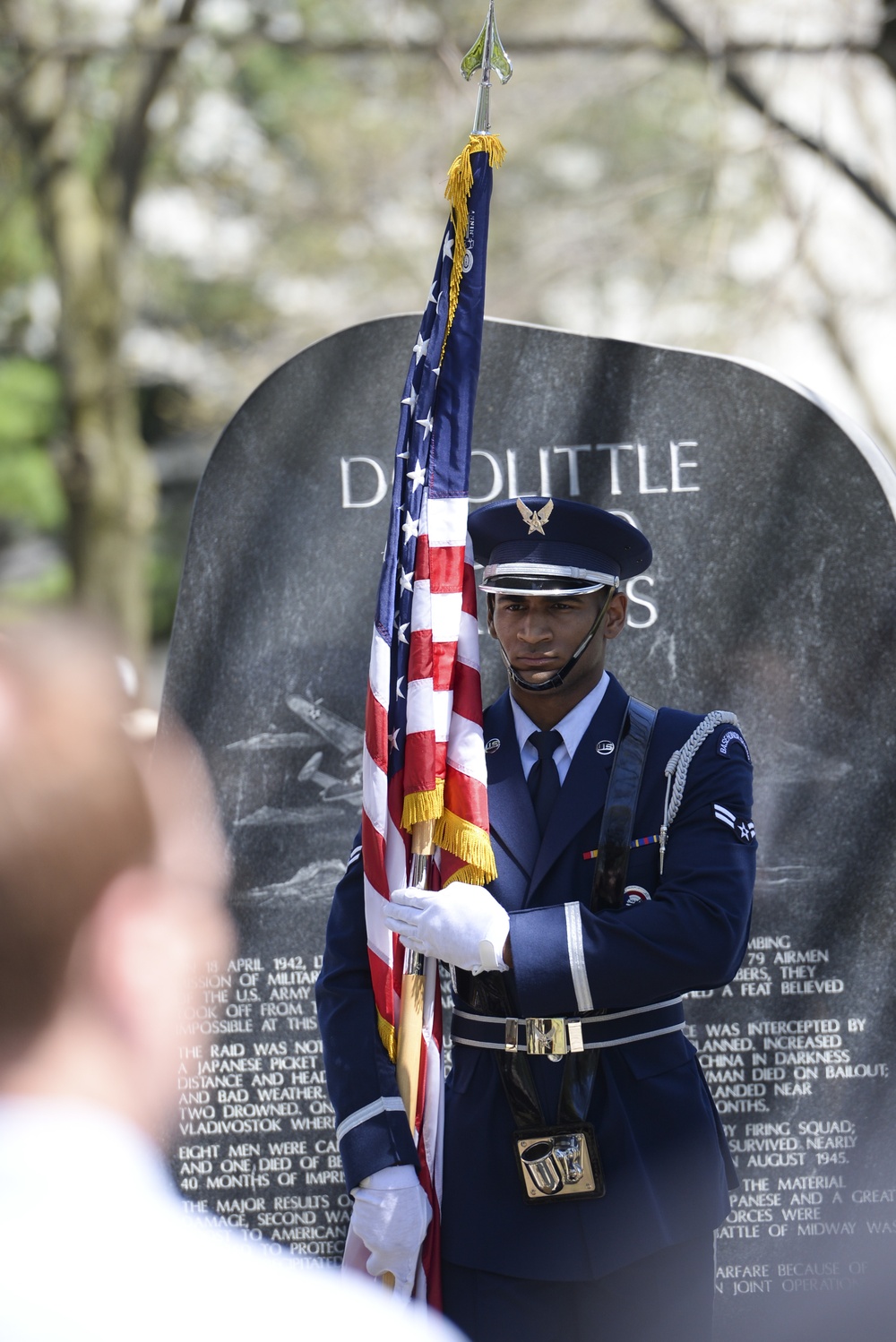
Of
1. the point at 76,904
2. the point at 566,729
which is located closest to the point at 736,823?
the point at 566,729

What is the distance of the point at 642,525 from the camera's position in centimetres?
370

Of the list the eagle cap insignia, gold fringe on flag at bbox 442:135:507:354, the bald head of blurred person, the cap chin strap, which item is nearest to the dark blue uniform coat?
the cap chin strap

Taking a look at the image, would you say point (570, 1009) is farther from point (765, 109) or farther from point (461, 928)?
point (765, 109)

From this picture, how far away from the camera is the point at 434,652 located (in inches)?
110

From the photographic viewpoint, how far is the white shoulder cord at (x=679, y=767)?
2611 mm

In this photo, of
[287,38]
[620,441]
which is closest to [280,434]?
[620,441]

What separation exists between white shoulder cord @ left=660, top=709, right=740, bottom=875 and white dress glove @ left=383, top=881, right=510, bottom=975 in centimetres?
38

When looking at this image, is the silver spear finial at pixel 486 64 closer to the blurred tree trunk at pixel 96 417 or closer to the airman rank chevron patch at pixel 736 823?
the airman rank chevron patch at pixel 736 823

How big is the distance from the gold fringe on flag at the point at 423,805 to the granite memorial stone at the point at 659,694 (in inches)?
38.0

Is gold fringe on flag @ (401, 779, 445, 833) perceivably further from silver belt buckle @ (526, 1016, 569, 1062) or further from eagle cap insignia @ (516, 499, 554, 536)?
eagle cap insignia @ (516, 499, 554, 536)

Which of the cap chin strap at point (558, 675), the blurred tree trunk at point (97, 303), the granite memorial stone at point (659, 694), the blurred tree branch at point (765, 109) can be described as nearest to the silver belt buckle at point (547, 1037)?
the cap chin strap at point (558, 675)

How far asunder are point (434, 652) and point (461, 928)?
63cm

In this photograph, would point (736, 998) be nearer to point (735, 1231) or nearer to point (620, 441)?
point (735, 1231)

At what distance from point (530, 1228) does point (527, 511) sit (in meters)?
1.39
